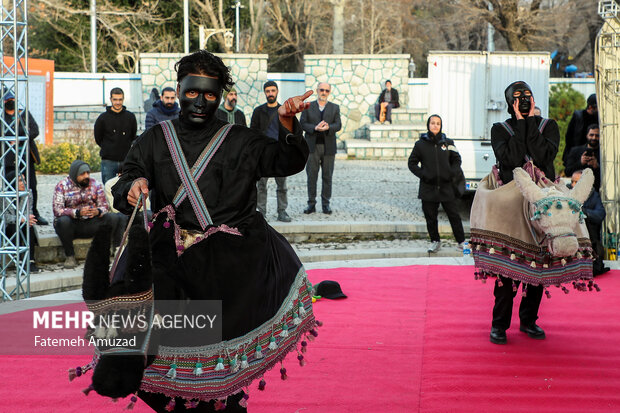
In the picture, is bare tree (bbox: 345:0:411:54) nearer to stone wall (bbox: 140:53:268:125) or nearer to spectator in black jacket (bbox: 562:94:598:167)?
stone wall (bbox: 140:53:268:125)

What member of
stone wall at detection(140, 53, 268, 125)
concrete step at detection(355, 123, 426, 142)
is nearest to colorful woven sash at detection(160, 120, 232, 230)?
concrete step at detection(355, 123, 426, 142)

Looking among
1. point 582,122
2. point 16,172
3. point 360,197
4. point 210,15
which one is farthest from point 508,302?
point 210,15

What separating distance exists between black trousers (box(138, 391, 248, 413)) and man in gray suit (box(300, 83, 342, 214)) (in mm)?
8430

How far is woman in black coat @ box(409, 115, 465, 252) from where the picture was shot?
1025cm

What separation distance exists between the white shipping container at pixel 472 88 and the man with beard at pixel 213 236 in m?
11.5

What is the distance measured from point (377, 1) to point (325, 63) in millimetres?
15635

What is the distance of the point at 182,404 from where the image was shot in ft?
12.0

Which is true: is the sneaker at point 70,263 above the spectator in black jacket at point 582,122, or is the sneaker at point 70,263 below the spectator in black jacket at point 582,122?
below

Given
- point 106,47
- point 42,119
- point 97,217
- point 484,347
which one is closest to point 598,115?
point 484,347

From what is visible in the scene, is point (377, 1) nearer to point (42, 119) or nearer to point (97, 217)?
point (42, 119)

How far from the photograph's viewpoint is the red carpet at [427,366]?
188 inches

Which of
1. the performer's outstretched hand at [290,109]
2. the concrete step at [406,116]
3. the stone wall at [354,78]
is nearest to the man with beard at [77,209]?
the performer's outstretched hand at [290,109]

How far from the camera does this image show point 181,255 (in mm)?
3525

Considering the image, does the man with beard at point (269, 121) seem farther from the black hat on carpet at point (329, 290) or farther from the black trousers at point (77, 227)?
the black hat on carpet at point (329, 290)
